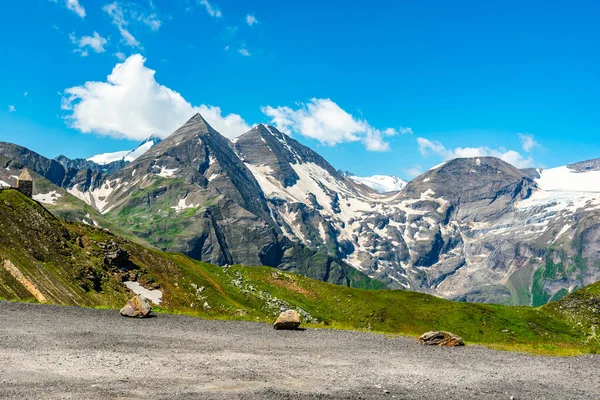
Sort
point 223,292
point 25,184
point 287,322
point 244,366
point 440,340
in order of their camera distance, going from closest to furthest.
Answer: point 244,366, point 440,340, point 287,322, point 25,184, point 223,292

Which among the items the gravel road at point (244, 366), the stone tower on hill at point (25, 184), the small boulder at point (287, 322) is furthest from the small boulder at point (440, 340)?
the stone tower on hill at point (25, 184)

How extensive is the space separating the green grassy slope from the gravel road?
32.0m

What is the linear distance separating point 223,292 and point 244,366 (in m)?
73.1

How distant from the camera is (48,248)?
230ft

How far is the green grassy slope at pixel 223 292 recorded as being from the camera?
64812 millimetres

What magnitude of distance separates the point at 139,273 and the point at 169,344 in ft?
218

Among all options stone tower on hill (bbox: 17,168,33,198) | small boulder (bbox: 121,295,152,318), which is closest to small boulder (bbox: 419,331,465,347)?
small boulder (bbox: 121,295,152,318)

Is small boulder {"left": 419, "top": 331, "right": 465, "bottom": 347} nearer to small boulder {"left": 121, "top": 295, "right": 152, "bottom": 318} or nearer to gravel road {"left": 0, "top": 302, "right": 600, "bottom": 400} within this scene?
gravel road {"left": 0, "top": 302, "right": 600, "bottom": 400}

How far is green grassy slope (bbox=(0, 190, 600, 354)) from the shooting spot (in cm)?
6481

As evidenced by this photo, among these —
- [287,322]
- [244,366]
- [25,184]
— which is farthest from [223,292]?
[244,366]

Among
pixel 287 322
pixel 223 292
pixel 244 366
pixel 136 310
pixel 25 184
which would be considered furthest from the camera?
pixel 223 292

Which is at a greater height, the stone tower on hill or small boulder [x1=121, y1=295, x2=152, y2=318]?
the stone tower on hill

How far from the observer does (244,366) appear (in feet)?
68.3

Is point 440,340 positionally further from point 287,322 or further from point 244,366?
point 244,366
